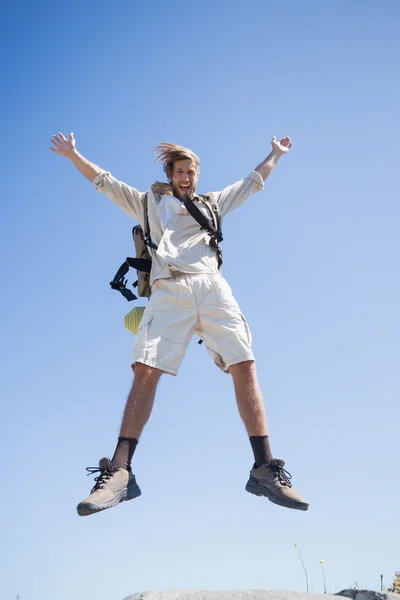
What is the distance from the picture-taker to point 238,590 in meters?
3.77

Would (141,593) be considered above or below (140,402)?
below

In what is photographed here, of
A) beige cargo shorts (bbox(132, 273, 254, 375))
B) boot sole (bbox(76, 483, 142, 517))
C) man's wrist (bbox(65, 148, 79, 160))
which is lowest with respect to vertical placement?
boot sole (bbox(76, 483, 142, 517))

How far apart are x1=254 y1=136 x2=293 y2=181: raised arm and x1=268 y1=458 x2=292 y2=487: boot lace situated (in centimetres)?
290

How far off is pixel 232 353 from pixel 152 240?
49.6 inches

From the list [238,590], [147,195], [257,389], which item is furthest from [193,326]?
[238,590]

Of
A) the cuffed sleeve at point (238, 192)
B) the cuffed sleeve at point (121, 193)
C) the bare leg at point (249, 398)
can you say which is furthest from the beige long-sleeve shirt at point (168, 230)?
the bare leg at point (249, 398)

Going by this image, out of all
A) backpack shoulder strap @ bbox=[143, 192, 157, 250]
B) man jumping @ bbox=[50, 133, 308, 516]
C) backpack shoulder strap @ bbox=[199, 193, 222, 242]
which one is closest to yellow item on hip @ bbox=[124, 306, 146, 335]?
man jumping @ bbox=[50, 133, 308, 516]

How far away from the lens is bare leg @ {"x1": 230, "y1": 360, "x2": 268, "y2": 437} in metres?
5.24

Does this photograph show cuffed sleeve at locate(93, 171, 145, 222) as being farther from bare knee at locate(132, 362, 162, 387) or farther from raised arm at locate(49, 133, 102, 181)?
bare knee at locate(132, 362, 162, 387)

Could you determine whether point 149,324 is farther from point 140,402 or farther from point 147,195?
point 147,195

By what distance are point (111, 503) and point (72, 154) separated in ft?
10.3

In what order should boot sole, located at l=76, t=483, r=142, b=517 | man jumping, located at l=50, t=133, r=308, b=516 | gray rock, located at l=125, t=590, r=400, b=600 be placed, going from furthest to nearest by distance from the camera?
1. man jumping, located at l=50, t=133, r=308, b=516
2. boot sole, located at l=76, t=483, r=142, b=517
3. gray rock, located at l=125, t=590, r=400, b=600

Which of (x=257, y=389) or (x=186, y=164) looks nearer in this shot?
(x=257, y=389)

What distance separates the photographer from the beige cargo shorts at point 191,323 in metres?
5.30
